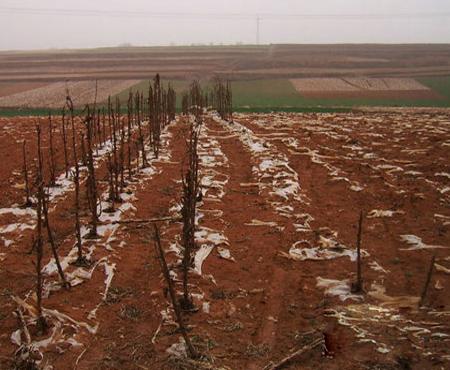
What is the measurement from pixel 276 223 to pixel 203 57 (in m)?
61.6

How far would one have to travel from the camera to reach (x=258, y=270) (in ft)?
20.7

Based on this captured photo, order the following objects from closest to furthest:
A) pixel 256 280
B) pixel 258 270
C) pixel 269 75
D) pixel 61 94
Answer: pixel 256 280 < pixel 258 270 < pixel 61 94 < pixel 269 75

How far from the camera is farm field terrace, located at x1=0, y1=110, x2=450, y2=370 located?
4.52m

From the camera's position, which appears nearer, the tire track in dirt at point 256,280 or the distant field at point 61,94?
the tire track in dirt at point 256,280

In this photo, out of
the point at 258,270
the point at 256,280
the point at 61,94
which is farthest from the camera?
the point at 61,94

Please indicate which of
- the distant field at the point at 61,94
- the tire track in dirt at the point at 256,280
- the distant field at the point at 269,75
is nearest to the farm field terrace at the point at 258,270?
the tire track in dirt at the point at 256,280

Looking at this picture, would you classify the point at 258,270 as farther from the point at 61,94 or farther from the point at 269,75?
the point at 269,75

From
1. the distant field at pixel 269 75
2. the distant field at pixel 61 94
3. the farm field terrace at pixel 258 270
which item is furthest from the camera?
the distant field at pixel 269 75

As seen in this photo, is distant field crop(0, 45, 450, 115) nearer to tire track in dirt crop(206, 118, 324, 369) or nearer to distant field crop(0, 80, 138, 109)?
distant field crop(0, 80, 138, 109)

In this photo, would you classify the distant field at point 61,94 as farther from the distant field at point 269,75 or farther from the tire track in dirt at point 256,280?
the tire track in dirt at point 256,280

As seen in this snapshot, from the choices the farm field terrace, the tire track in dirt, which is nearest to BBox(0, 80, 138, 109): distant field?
the farm field terrace

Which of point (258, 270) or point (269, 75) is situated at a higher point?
point (269, 75)

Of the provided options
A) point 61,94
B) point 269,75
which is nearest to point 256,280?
point 61,94

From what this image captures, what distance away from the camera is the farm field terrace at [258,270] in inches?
178
